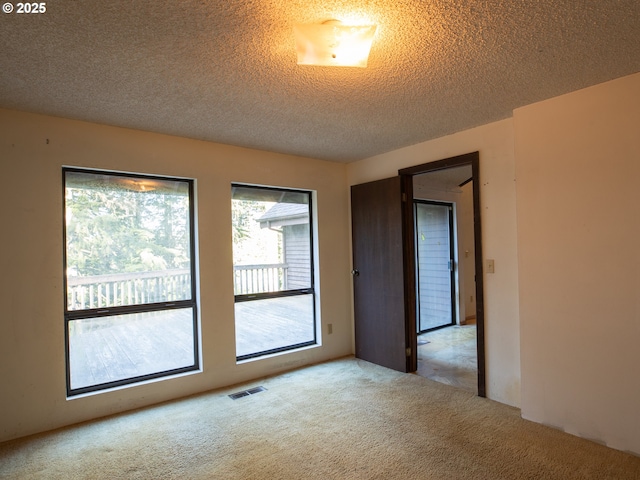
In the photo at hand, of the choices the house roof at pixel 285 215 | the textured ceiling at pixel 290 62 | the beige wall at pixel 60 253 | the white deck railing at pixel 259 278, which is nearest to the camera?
the textured ceiling at pixel 290 62

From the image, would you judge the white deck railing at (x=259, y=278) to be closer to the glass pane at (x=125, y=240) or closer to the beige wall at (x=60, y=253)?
the beige wall at (x=60, y=253)

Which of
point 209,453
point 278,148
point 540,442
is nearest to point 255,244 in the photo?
point 278,148

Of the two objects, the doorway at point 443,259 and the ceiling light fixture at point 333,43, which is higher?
the ceiling light fixture at point 333,43

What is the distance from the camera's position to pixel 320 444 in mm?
2457

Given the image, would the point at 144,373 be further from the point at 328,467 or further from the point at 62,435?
the point at 328,467

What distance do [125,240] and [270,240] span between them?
4.72 ft

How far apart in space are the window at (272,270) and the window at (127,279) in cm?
Answer: 51

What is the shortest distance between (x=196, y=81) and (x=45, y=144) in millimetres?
1446

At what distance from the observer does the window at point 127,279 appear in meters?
2.97

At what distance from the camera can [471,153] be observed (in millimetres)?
3260

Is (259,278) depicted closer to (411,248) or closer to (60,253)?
(411,248)

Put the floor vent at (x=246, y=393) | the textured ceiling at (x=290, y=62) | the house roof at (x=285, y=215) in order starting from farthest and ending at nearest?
1. the house roof at (x=285, y=215)
2. the floor vent at (x=246, y=393)
3. the textured ceiling at (x=290, y=62)

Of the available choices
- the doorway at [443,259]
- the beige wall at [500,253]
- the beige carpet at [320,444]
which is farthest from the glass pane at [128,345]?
the doorway at [443,259]

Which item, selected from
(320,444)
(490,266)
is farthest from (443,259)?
(320,444)
